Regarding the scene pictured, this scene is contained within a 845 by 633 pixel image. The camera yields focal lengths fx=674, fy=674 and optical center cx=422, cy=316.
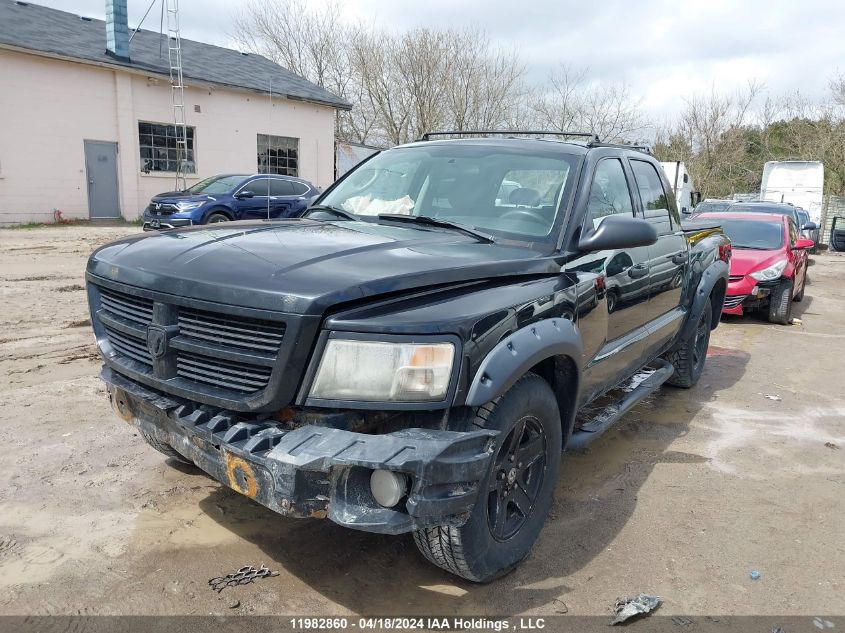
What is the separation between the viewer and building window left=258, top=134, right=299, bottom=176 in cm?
2248

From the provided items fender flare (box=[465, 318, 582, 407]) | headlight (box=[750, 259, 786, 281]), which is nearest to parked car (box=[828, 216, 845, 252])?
headlight (box=[750, 259, 786, 281])

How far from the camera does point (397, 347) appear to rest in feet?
7.57

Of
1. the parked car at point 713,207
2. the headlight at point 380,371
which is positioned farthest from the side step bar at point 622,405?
the parked car at point 713,207

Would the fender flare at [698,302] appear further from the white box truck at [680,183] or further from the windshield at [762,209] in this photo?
the white box truck at [680,183]

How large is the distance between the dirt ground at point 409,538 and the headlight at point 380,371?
963mm

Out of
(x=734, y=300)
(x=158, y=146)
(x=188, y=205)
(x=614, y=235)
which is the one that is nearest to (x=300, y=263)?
(x=614, y=235)

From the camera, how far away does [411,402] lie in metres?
2.32

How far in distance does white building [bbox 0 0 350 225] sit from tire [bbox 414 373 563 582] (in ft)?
56.7

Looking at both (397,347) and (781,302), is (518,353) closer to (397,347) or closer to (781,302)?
(397,347)

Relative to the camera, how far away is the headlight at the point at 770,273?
352 inches

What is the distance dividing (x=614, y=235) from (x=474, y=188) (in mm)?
827

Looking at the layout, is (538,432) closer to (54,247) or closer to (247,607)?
(247,607)

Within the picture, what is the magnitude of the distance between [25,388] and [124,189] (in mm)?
15573

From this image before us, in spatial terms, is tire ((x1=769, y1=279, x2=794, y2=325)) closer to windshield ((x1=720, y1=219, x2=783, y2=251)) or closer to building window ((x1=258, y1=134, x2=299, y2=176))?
windshield ((x1=720, y1=219, x2=783, y2=251))
